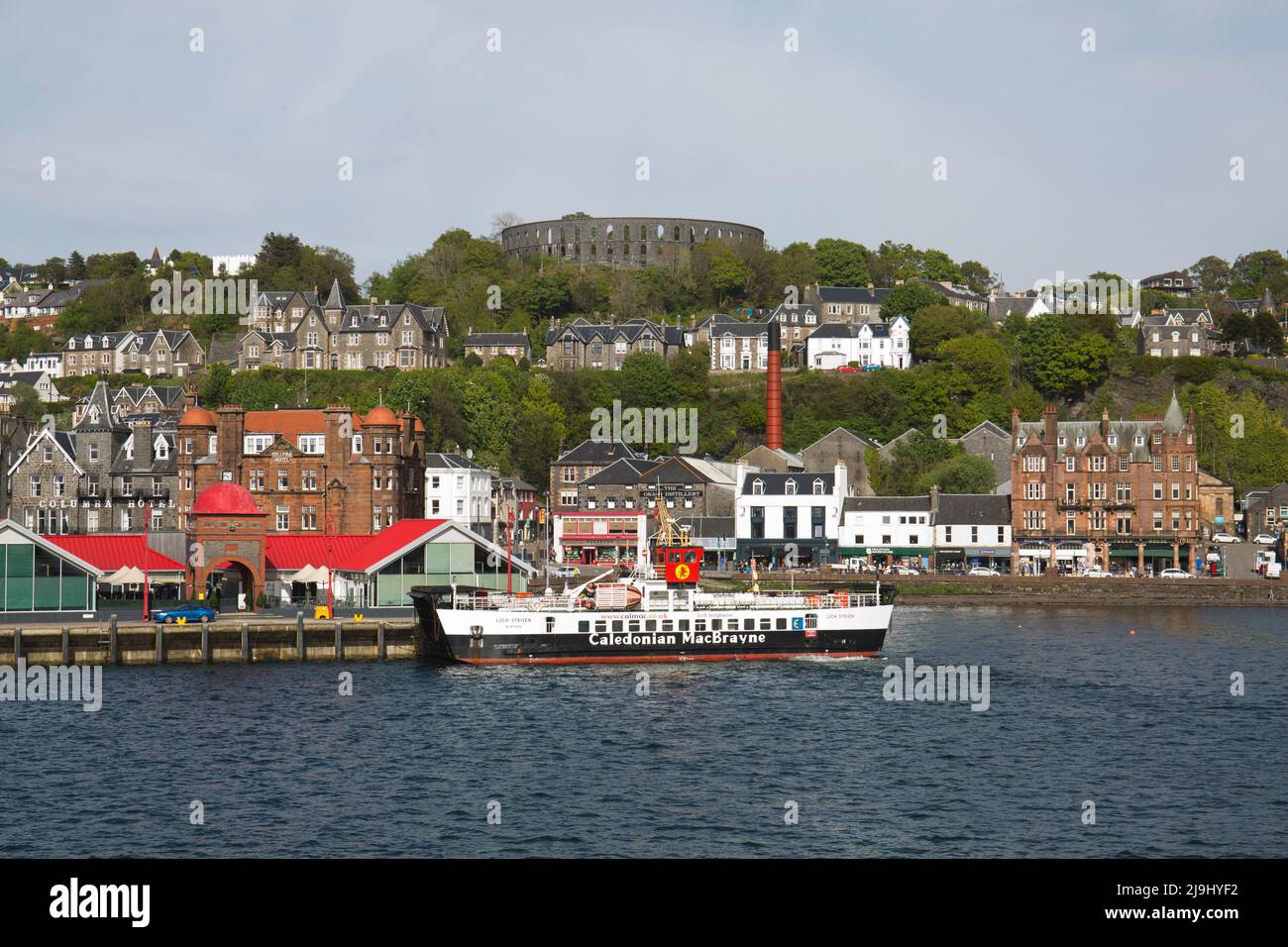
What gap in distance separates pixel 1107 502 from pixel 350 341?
7873cm

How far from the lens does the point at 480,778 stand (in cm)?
3800

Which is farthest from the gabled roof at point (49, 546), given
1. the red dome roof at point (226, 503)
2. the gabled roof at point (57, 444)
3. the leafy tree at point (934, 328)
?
the leafy tree at point (934, 328)

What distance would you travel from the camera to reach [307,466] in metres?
92.6

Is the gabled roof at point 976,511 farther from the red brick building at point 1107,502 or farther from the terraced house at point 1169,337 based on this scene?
the terraced house at point 1169,337

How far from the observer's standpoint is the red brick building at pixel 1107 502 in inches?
4087

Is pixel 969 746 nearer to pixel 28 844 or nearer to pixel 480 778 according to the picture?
pixel 480 778

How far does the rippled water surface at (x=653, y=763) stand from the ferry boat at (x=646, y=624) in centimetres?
135

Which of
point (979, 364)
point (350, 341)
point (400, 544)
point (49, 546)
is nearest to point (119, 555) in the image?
point (49, 546)

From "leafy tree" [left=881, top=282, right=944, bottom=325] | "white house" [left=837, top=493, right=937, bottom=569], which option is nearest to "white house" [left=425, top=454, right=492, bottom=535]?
"white house" [left=837, top=493, right=937, bottom=569]

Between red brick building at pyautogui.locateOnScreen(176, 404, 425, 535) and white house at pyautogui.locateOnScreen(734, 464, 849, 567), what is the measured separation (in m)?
29.3

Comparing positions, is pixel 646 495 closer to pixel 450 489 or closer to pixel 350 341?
pixel 450 489

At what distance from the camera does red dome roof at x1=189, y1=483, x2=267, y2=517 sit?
2813 inches

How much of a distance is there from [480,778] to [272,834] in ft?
24.6
